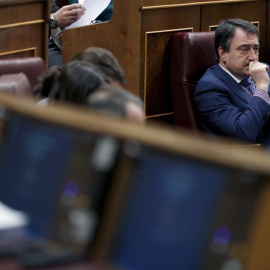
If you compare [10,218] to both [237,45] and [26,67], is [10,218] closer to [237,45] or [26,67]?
[26,67]

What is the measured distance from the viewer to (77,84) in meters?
1.37

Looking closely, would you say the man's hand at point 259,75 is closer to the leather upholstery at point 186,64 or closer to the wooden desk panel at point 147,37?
the leather upholstery at point 186,64

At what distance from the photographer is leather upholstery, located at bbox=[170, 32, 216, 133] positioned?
2.76 meters

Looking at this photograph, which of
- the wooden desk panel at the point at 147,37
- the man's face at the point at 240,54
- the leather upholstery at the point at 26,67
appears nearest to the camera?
the leather upholstery at the point at 26,67

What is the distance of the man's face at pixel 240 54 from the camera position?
8.77ft

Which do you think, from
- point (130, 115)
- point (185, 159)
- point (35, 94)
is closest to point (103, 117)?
point (185, 159)

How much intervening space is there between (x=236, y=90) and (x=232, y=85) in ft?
0.07

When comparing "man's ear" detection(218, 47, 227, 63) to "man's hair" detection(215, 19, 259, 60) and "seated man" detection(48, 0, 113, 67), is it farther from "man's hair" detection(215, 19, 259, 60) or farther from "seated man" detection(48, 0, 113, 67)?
Answer: "seated man" detection(48, 0, 113, 67)

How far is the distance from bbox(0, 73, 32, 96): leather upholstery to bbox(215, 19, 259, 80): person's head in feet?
3.16

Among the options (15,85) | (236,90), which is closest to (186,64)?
(236,90)

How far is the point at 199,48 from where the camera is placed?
110 inches

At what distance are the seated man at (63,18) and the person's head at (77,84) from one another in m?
1.62

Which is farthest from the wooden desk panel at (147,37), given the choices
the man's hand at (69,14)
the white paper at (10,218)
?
the white paper at (10,218)

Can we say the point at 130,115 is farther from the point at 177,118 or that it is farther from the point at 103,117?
the point at 177,118
